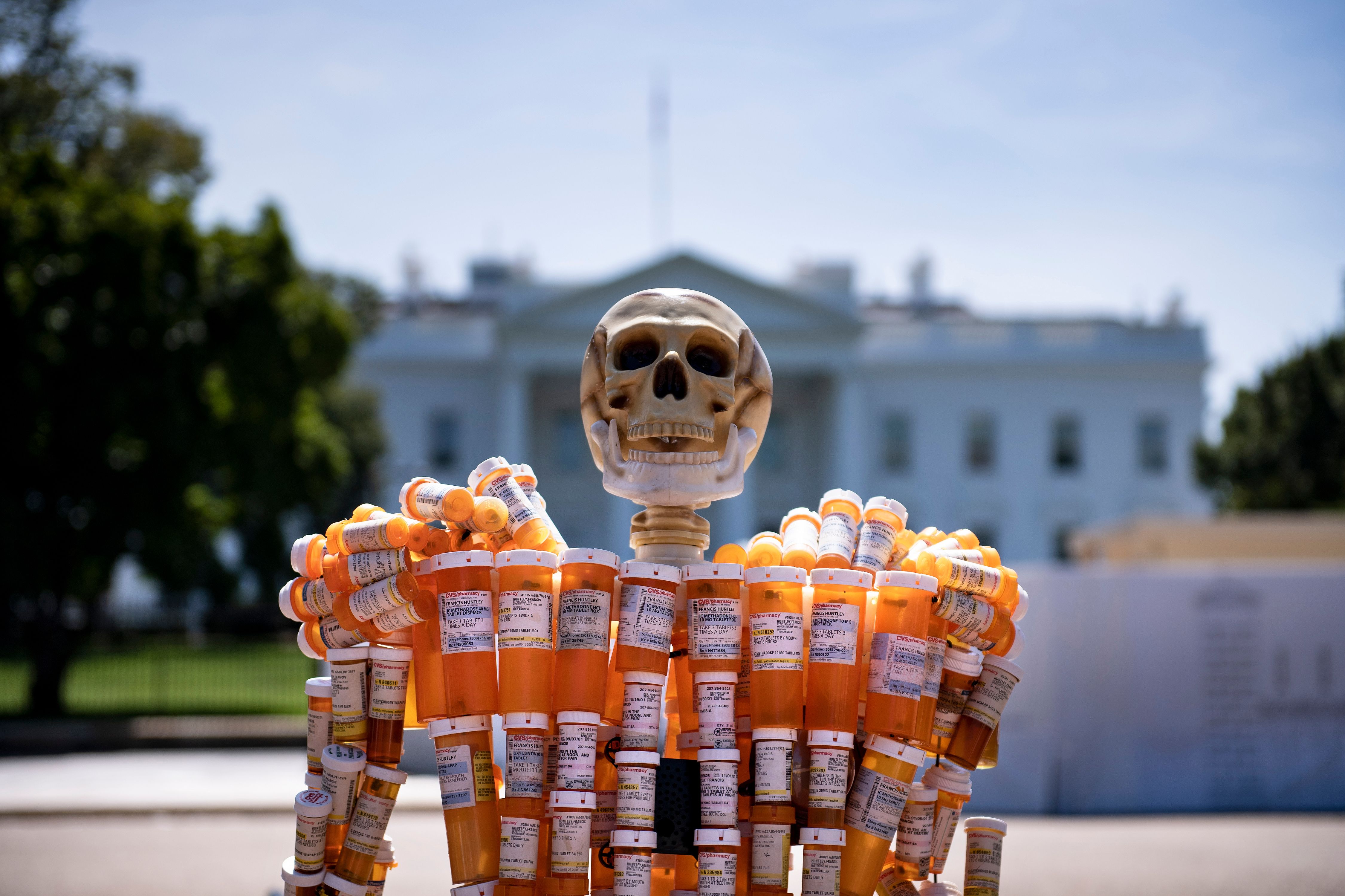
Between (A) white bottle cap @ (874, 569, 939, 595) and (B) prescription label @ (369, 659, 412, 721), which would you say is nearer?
(A) white bottle cap @ (874, 569, 939, 595)

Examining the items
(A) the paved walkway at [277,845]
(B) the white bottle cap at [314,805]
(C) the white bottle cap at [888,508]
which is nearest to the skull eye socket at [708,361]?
(C) the white bottle cap at [888,508]

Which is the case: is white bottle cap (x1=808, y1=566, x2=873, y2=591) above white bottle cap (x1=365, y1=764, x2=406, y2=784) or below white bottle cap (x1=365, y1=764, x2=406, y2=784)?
above

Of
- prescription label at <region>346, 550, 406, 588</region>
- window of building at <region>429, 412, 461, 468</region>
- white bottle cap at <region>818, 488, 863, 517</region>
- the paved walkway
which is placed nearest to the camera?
prescription label at <region>346, 550, 406, 588</region>

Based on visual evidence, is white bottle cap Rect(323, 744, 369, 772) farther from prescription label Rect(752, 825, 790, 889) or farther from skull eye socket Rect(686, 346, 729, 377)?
skull eye socket Rect(686, 346, 729, 377)

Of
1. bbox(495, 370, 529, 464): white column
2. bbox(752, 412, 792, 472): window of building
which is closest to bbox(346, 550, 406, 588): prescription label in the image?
bbox(495, 370, 529, 464): white column

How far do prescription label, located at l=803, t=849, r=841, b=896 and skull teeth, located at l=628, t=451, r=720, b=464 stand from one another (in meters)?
1.29

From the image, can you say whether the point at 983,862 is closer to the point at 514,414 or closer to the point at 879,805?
the point at 879,805

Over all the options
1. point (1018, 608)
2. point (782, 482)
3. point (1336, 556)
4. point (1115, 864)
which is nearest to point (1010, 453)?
point (782, 482)

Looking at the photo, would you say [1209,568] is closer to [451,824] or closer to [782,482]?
[451,824]

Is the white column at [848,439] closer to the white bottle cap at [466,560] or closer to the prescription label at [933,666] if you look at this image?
the prescription label at [933,666]

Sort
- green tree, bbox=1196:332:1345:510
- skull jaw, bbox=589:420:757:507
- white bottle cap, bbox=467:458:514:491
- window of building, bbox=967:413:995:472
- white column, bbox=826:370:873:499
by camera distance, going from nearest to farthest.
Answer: white bottle cap, bbox=467:458:514:491
skull jaw, bbox=589:420:757:507
green tree, bbox=1196:332:1345:510
white column, bbox=826:370:873:499
window of building, bbox=967:413:995:472

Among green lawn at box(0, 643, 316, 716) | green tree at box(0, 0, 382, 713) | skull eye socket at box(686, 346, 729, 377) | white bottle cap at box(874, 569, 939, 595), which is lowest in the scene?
green lawn at box(0, 643, 316, 716)

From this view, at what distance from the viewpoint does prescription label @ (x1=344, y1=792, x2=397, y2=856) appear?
3365 millimetres

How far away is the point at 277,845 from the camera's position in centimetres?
869
